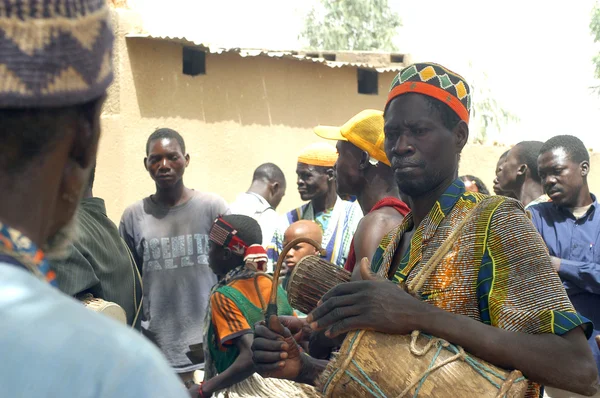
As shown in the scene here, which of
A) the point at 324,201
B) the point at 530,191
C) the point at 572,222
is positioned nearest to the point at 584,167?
the point at 572,222

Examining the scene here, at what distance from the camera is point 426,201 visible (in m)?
2.89

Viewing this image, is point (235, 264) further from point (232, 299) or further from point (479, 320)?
point (479, 320)

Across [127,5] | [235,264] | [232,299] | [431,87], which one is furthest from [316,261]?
[127,5]

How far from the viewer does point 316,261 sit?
10.4 ft

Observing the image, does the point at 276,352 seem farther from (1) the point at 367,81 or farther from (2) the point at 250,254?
(1) the point at 367,81

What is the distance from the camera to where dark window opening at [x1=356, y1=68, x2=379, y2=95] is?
44.8 feet

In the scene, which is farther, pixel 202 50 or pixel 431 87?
pixel 202 50

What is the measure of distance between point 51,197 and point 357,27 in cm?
3118

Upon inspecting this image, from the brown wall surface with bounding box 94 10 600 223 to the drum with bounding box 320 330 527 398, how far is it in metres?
7.98

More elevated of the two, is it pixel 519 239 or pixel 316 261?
pixel 519 239

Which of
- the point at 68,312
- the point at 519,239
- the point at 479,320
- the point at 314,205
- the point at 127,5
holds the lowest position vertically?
the point at 314,205

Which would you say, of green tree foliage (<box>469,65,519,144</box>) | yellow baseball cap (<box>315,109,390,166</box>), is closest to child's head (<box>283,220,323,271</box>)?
yellow baseball cap (<box>315,109,390,166</box>)

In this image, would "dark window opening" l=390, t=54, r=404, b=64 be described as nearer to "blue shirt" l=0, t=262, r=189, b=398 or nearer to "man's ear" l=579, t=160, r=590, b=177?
"man's ear" l=579, t=160, r=590, b=177

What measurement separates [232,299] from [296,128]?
8.33 m
